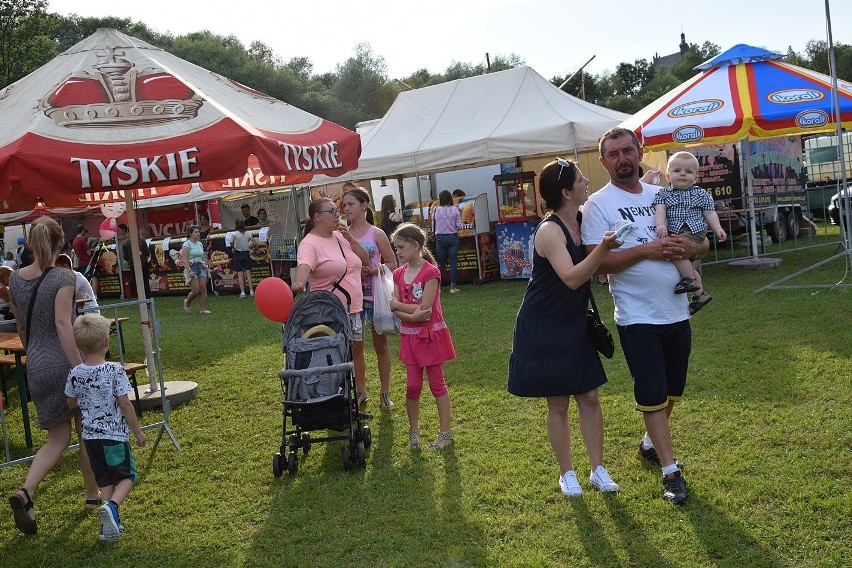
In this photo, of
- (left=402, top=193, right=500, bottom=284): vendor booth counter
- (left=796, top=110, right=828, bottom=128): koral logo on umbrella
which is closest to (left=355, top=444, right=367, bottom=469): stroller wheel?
(left=796, top=110, right=828, bottom=128): koral logo on umbrella

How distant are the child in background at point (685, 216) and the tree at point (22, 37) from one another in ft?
108

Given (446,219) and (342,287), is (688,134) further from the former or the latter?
(342,287)

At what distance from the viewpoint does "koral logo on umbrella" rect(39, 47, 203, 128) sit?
6641mm

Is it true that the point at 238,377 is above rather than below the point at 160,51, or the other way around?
below

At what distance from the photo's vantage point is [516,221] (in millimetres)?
16078

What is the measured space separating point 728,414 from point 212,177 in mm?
4231

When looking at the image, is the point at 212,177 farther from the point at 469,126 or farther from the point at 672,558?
the point at 469,126

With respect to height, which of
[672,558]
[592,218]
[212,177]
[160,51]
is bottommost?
[672,558]

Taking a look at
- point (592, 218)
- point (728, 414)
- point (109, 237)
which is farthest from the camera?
point (109, 237)

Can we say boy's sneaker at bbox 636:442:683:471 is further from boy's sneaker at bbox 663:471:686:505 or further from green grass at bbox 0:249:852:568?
boy's sneaker at bbox 663:471:686:505

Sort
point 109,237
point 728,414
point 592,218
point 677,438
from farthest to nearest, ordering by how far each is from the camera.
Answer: point 109,237 → point 728,414 → point 677,438 → point 592,218

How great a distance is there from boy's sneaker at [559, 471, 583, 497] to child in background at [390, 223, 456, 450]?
135 centimetres

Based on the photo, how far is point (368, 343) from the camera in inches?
441

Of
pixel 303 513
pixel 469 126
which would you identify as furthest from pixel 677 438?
pixel 469 126
